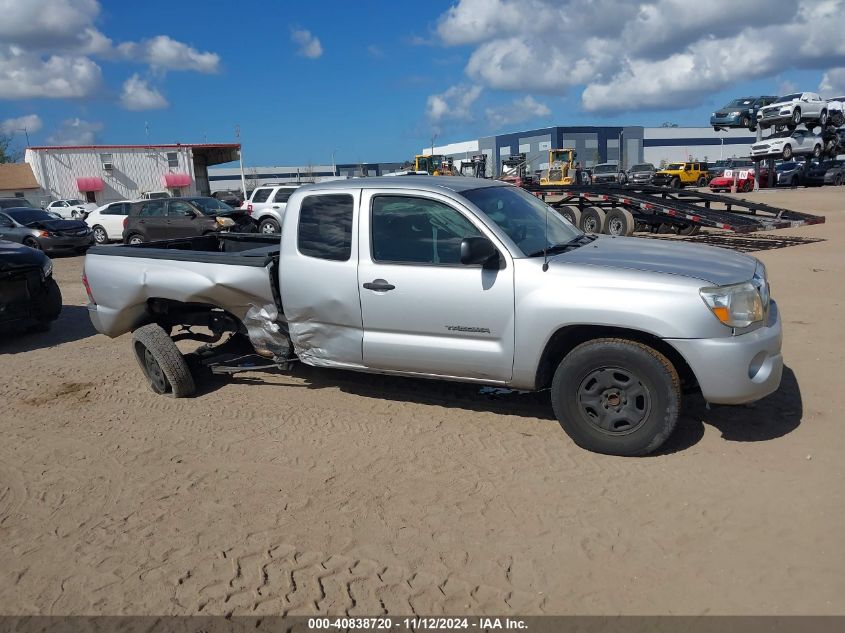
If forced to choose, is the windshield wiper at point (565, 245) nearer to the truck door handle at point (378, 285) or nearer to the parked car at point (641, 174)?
the truck door handle at point (378, 285)

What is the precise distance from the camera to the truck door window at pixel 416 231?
4.66 meters

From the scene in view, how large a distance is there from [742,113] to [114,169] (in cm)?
4416

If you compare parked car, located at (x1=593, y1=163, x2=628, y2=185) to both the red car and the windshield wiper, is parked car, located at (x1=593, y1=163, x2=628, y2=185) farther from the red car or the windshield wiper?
the windshield wiper

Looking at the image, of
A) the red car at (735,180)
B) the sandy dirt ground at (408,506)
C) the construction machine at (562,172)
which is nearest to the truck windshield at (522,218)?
the sandy dirt ground at (408,506)

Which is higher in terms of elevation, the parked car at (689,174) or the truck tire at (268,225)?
the parked car at (689,174)

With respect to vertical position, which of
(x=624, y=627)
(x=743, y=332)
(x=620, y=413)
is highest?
(x=743, y=332)

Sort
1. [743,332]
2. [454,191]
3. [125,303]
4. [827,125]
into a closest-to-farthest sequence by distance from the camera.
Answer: [743,332] → [454,191] → [125,303] → [827,125]

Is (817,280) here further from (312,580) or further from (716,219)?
(312,580)

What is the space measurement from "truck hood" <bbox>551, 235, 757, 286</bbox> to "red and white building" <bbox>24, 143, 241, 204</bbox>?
4968cm

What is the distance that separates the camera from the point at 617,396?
4.22 meters

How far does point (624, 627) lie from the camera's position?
2.78 metres

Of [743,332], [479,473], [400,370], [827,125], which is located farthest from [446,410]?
[827,125]

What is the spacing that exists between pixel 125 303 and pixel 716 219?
13.1 m

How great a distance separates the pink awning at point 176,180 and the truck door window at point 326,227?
159ft
